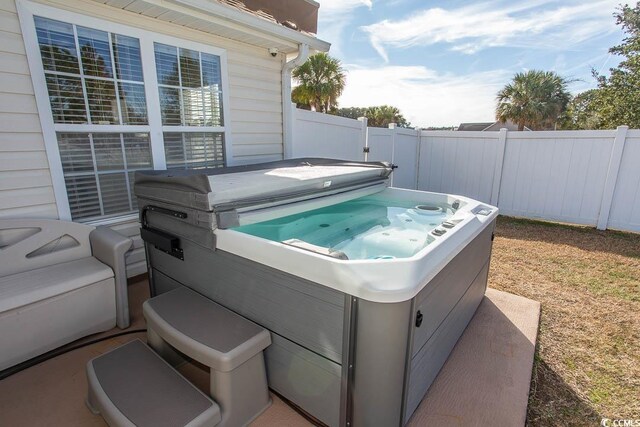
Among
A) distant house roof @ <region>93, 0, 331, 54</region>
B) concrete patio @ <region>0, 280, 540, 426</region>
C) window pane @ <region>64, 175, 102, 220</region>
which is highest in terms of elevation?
distant house roof @ <region>93, 0, 331, 54</region>

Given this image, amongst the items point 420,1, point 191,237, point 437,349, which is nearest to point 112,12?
point 191,237

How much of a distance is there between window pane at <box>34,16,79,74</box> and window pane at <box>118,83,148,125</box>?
35cm

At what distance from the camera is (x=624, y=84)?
7492mm

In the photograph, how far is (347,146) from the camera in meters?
4.93

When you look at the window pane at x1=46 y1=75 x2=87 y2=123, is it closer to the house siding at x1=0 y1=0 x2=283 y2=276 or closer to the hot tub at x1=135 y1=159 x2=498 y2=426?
the house siding at x1=0 y1=0 x2=283 y2=276

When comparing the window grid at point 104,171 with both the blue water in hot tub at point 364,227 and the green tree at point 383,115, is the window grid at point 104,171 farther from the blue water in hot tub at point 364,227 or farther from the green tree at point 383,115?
the green tree at point 383,115

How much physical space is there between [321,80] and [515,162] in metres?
9.59

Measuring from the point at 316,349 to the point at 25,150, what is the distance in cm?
254

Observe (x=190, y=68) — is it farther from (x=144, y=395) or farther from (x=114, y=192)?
(x=144, y=395)

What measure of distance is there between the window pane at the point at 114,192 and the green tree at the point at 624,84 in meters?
10.5

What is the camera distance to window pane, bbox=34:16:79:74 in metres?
2.21

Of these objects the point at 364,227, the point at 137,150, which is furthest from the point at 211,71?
the point at 364,227

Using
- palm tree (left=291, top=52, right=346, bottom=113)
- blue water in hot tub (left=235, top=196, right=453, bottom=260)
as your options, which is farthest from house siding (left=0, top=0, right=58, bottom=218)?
palm tree (left=291, top=52, right=346, bottom=113)

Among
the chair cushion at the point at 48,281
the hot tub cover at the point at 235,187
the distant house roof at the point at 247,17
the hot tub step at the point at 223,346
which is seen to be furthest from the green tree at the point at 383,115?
the hot tub step at the point at 223,346
